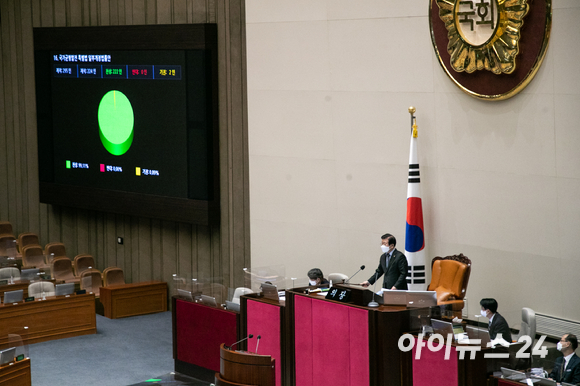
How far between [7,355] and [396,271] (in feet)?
13.4

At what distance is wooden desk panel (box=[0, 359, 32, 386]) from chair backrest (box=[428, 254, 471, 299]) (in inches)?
172

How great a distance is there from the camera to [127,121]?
1276 centimetres

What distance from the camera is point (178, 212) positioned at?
1195 cm

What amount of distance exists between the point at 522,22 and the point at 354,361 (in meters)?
3.68

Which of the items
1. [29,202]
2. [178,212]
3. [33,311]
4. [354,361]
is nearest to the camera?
[354,361]

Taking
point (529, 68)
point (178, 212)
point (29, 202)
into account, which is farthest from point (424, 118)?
point (29, 202)

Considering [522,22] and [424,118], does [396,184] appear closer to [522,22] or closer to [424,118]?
[424,118]

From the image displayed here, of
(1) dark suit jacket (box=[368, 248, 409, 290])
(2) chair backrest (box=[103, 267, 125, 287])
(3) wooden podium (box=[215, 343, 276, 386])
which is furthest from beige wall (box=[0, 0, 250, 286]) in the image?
(3) wooden podium (box=[215, 343, 276, 386])

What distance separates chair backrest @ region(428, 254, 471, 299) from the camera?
814cm

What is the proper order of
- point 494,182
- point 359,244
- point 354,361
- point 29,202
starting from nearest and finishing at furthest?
point 354,361 → point 494,182 → point 359,244 → point 29,202

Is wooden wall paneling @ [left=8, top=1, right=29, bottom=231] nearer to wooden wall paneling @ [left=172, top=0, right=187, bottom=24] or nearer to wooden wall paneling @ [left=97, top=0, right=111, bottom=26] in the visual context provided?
wooden wall paneling @ [left=97, top=0, right=111, bottom=26]

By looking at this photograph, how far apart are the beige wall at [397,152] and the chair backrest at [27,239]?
581 cm

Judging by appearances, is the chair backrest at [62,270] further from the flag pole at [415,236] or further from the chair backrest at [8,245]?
the flag pole at [415,236]

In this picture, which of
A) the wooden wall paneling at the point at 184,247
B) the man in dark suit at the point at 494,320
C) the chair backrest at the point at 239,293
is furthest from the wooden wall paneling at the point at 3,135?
the man in dark suit at the point at 494,320
